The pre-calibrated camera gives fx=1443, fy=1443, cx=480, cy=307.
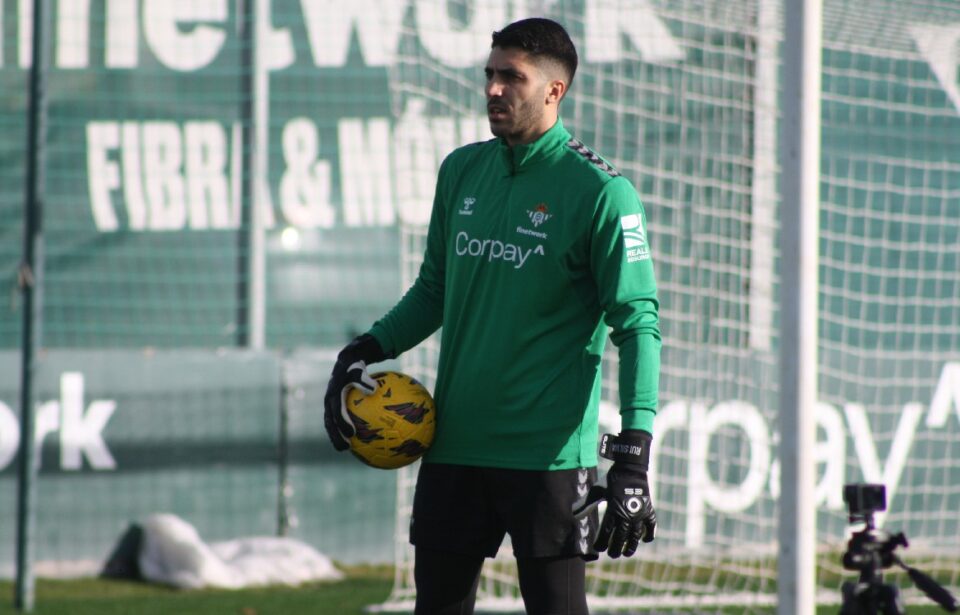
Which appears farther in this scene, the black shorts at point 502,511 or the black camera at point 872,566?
the black shorts at point 502,511

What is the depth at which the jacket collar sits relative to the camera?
3449 millimetres

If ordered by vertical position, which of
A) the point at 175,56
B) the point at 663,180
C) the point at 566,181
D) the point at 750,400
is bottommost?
the point at 750,400

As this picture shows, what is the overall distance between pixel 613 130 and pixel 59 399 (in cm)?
322

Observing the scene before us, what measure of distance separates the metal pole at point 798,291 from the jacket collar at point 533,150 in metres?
1.12

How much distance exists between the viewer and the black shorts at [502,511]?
3.34 meters

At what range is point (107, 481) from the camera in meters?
7.31

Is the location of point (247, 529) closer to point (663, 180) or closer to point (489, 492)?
point (663, 180)

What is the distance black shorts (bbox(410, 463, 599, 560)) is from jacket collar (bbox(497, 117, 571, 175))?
0.73 metres

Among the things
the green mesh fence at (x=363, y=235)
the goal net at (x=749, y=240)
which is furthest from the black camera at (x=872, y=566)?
the green mesh fence at (x=363, y=235)

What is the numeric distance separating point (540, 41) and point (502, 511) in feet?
3.65

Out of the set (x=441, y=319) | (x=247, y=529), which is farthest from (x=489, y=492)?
(x=247, y=529)

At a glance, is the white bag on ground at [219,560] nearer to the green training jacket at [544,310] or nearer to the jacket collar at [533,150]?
the green training jacket at [544,310]

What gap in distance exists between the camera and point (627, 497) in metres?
3.16

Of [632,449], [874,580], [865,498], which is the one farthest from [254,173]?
[874,580]
